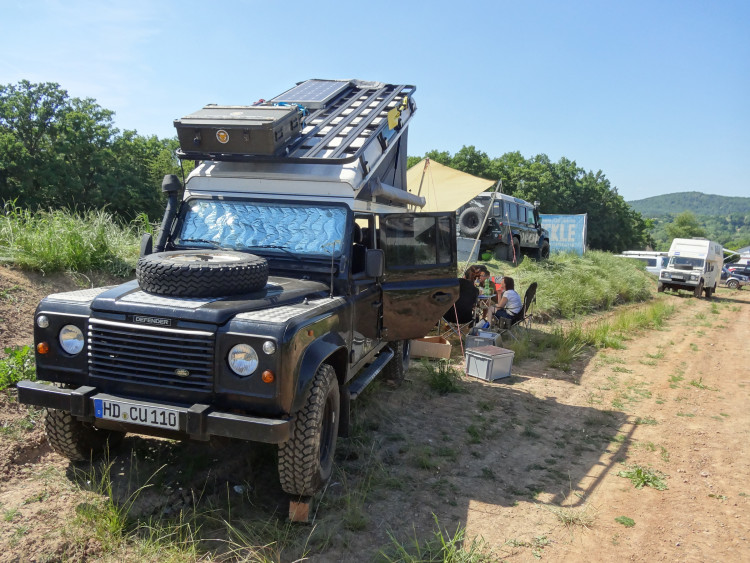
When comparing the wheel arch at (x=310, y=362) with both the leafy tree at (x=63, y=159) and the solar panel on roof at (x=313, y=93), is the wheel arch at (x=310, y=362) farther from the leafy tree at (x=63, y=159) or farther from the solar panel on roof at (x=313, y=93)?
the leafy tree at (x=63, y=159)

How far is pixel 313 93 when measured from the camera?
6.85 metres

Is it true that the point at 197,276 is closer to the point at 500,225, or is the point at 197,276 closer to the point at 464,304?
the point at 464,304

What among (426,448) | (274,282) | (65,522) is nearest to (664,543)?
(426,448)

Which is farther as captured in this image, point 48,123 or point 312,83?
point 48,123

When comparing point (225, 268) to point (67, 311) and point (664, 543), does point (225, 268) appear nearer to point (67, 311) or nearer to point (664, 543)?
point (67, 311)

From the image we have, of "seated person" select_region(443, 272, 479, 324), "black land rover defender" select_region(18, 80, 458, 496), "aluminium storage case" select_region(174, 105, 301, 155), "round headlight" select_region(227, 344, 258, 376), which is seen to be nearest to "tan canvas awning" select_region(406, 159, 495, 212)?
"seated person" select_region(443, 272, 479, 324)

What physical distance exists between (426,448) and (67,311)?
3141 millimetres

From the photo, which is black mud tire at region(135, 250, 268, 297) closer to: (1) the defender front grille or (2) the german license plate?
(1) the defender front grille

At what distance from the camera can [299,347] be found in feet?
11.2

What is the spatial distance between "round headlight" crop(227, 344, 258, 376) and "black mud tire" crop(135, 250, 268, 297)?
54 centimetres

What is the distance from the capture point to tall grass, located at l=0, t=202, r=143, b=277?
7.35m

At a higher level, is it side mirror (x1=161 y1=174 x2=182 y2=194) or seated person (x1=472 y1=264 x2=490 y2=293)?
side mirror (x1=161 y1=174 x2=182 y2=194)

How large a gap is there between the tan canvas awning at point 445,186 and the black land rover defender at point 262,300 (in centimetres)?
706

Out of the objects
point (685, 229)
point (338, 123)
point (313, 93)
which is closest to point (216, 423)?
point (338, 123)
